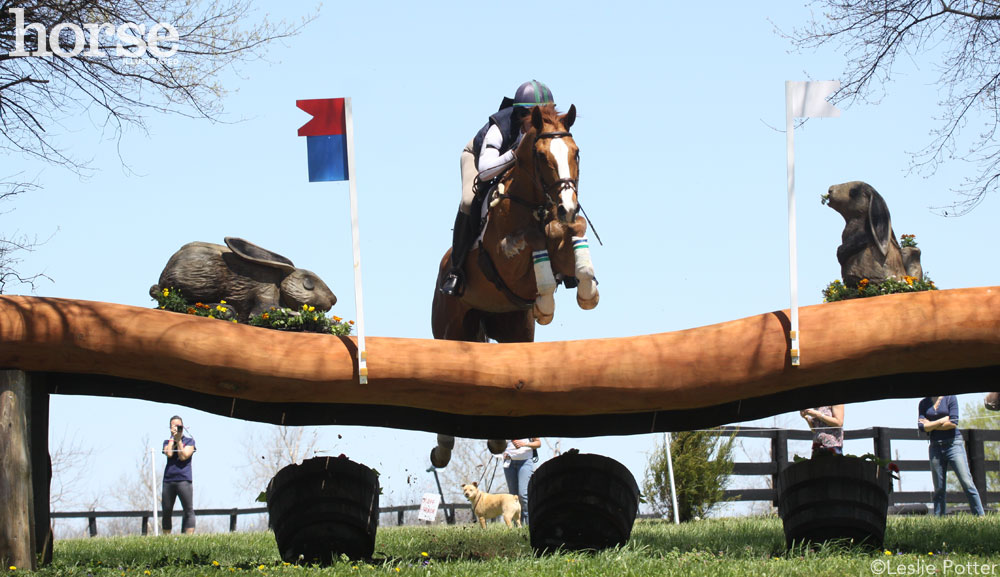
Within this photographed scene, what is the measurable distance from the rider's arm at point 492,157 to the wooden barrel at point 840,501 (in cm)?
290

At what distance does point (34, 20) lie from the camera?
8852 mm

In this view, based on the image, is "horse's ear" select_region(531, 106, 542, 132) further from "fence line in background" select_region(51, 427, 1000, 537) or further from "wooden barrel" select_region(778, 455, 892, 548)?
"fence line in background" select_region(51, 427, 1000, 537)

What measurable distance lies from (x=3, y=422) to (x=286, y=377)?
4.46 ft

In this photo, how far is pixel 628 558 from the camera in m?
5.03

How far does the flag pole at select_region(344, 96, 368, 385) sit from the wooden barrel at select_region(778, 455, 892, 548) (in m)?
2.45

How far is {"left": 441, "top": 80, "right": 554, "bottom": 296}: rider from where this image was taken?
7.39 meters

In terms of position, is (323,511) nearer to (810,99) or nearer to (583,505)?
(583,505)

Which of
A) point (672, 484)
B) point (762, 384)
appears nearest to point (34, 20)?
point (762, 384)

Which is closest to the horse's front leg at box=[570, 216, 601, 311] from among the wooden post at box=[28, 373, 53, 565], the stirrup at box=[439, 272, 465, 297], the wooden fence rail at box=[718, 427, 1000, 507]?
the stirrup at box=[439, 272, 465, 297]

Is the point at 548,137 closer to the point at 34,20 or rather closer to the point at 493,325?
the point at 493,325

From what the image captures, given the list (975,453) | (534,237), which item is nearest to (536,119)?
(534,237)

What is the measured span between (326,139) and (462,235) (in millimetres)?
2276

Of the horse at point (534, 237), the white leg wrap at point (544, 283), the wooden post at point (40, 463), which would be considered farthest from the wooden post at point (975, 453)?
the wooden post at point (40, 463)

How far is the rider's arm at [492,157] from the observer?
734 centimetres
